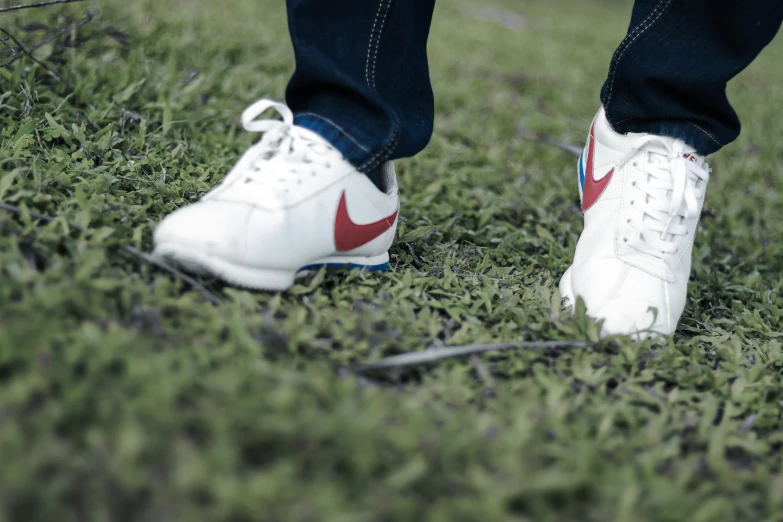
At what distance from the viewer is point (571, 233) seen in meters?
2.07

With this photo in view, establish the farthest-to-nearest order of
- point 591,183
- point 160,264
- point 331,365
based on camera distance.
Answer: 1. point 591,183
2. point 160,264
3. point 331,365

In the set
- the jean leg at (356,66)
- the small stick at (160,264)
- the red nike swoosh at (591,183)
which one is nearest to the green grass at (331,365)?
the small stick at (160,264)

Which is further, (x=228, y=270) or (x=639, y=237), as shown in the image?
(x=639, y=237)

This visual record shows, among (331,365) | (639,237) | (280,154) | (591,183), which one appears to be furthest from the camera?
(591,183)

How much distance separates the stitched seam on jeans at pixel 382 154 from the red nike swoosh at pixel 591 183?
1.91ft

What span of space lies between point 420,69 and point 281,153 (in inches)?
A: 16.3

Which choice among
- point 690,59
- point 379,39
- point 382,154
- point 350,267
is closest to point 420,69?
point 379,39

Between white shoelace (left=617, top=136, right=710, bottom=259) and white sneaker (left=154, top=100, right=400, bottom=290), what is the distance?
62cm

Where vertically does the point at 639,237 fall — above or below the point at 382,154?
below

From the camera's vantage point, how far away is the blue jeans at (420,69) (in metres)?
1.44

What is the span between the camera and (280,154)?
1.41 meters

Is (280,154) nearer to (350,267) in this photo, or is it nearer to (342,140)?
(342,140)

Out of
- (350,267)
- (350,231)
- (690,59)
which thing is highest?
(690,59)

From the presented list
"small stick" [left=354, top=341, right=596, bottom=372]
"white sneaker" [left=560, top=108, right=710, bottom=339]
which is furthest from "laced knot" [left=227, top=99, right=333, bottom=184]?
"white sneaker" [left=560, top=108, right=710, bottom=339]
